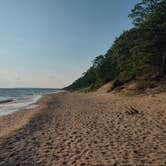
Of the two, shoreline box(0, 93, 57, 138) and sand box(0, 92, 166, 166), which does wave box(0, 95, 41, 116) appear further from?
sand box(0, 92, 166, 166)

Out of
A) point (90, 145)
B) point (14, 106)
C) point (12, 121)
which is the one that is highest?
point (14, 106)

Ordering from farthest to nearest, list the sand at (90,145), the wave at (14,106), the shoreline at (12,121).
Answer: the wave at (14,106) < the shoreline at (12,121) < the sand at (90,145)

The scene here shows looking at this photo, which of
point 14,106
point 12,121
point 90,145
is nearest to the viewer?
point 90,145

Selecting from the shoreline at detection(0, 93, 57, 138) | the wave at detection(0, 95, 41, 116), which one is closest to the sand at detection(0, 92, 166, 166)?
the shoreline at detection(0, 93, 57, 138)

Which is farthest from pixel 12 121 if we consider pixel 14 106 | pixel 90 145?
pixel 14 106

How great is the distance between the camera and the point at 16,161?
6969 millimetres

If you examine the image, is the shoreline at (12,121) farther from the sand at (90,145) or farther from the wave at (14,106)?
the wave at (14,106)

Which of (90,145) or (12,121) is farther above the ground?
(12,121)

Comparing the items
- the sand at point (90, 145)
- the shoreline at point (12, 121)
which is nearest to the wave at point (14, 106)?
the shoreline at point (12, 121)

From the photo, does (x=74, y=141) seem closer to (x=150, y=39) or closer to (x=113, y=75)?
(x=150, y=39)

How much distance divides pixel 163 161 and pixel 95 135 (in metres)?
3.89

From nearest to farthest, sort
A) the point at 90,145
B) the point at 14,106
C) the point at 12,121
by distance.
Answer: the point at 90,145
the point at 12,121
the point at 14,106

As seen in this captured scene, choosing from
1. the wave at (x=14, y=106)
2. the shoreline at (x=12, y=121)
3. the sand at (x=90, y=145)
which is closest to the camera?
the sand at (x=90, y=145)

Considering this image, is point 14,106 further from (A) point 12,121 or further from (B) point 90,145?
(B) point 90,145
